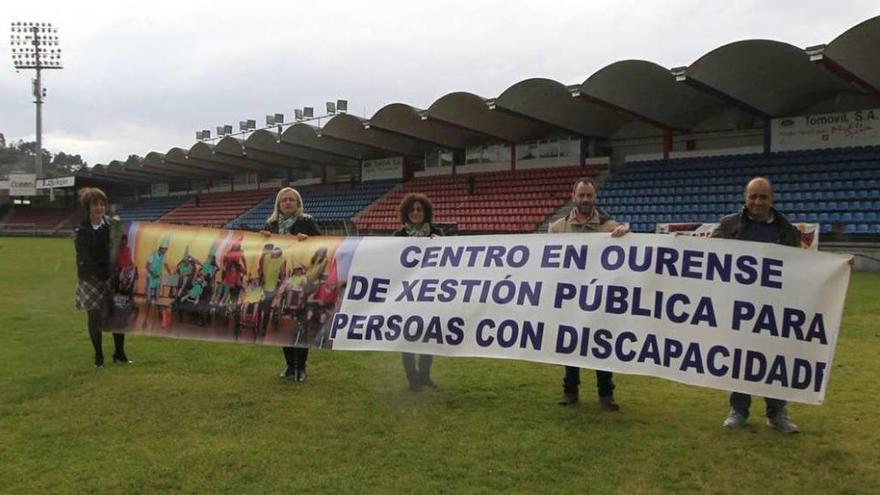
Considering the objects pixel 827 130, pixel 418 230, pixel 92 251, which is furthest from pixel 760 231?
pixel 827 130

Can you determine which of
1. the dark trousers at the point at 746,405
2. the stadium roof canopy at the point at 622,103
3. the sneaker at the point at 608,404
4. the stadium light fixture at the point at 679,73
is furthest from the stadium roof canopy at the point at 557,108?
the dark trousers at the point at 746,405

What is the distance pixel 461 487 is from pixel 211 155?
4110 cm

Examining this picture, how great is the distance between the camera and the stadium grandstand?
61.1ft

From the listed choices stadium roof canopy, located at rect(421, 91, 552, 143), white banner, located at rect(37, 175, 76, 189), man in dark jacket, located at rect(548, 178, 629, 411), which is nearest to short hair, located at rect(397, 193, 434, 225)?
man in dark jacket, located at rect(548, 178, 629, 411)

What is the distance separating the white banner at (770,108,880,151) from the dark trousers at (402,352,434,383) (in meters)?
20.6

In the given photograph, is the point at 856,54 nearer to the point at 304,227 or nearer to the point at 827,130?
the point at 827,130

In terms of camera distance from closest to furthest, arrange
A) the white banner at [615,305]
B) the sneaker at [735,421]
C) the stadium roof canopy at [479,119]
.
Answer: the white banner at [615,305]
the sneaker at [735,421]
the stadium roof canopy at [479,119]

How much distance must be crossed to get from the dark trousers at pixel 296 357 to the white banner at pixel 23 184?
5899 centimetres

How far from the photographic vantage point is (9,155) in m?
105

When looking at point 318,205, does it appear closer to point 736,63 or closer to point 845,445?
point 736,63

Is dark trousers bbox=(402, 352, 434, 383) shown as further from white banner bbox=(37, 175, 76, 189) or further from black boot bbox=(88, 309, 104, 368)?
white banner bbox=(37, 175, 76, 189)

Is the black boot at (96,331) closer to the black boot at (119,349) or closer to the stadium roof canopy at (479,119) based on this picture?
the black boot at (119,349)

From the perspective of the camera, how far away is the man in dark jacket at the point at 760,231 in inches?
162

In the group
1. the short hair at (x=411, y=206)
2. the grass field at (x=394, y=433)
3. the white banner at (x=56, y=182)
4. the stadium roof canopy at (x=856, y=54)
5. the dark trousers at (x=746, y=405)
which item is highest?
the stadium roof canopy at (x=856, y=54)
